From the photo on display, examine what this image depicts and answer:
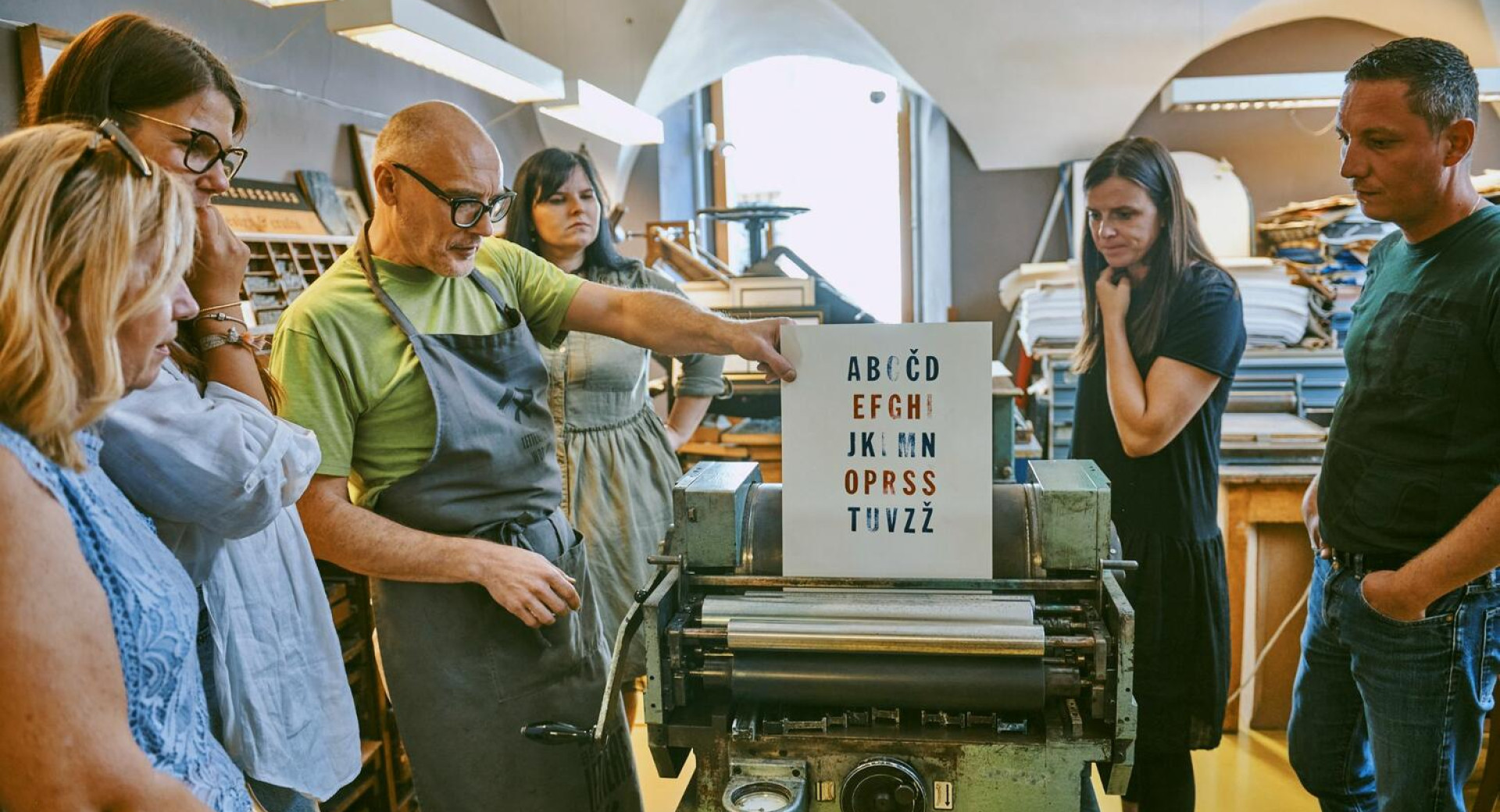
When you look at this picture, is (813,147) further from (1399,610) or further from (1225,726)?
(1399,610)

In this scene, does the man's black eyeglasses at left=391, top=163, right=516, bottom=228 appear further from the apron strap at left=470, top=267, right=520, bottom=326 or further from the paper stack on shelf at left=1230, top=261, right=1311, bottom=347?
the paper stack on shelf at left=1230, top=261, right=1311, bottom=347

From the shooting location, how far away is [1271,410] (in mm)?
3508

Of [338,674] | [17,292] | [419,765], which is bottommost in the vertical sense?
[419,765]

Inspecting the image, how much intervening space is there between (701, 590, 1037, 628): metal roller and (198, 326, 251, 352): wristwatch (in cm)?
67

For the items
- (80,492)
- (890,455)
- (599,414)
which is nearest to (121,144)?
(80,492)

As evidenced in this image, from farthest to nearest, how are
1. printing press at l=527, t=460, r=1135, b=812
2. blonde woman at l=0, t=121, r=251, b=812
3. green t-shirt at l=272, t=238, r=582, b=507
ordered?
1. green t-shirt at l=272, t=238, r=582, b=507
2. printing press at l=527, t=460, r=1135, b=812
3. blonde woman at l=0, t=121, r=251, b=812

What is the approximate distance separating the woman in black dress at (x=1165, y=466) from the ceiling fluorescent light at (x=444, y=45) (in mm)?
1764

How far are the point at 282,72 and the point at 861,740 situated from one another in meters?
3.58

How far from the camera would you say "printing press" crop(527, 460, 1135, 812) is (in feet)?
3.66

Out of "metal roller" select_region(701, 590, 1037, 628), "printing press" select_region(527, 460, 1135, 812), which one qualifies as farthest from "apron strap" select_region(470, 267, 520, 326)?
"metal roller" select_region(701, 590, 1037, 628)

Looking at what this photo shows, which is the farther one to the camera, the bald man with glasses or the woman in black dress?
the woman in black dress

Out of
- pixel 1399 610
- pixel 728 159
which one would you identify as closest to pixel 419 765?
pixel 1399 610

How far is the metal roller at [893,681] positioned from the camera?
111 cm

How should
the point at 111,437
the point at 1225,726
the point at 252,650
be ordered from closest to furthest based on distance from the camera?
the point at 111,437, the point at 252,650, the point at 1225,726
